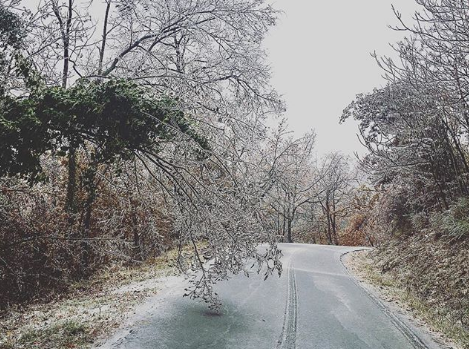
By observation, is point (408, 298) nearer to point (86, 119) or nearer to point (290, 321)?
point (290, 321)

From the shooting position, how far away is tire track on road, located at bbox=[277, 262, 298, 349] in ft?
19.9

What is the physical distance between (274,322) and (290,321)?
309mm

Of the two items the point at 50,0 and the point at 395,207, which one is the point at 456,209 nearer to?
the point at 395,207

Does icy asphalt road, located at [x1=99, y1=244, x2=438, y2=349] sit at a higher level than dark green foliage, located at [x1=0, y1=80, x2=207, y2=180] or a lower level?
lower

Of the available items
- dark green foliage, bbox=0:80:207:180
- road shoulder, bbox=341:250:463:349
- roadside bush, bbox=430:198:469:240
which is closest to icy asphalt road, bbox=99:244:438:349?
road shoulder, bbox=341:250:463:349

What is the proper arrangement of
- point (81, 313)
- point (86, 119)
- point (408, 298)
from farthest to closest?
point (408, 298) < point (81, 313) < point (86, 119)

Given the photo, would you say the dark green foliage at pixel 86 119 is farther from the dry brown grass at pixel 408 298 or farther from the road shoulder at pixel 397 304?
the dry brown grass at pixel 408 298

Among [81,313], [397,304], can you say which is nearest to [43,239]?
[81,313]

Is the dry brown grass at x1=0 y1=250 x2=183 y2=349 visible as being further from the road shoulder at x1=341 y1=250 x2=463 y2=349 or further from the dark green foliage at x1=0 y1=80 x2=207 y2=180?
Answer: the road shoulder at x1=341 y1=250 x2=463 y2=349

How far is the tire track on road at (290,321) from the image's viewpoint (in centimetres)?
608

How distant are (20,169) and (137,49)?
5.24 meters

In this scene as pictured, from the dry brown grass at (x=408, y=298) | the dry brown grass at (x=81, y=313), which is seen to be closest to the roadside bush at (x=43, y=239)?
the dry brown grass at (x=81, y=313)

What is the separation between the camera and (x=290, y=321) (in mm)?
7203

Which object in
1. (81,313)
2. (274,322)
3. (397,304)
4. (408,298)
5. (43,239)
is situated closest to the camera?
(274,322)
